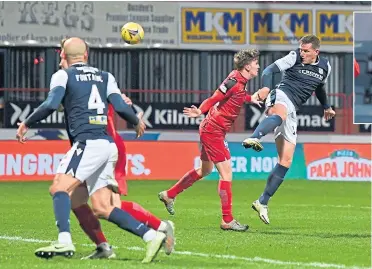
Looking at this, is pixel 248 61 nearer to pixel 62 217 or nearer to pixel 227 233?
pixel 227 233

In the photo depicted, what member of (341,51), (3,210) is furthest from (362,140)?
(3,210)

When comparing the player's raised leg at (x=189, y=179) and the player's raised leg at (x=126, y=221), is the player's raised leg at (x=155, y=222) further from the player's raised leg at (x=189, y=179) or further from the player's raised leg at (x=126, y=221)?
the player's raised leg at (x=189, y=179)

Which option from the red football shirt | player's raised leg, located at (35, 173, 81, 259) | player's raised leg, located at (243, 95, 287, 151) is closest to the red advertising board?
the red football shirt

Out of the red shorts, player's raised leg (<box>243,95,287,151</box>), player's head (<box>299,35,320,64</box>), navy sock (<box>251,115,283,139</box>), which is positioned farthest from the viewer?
the red shorts

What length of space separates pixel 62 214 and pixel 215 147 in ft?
16.3

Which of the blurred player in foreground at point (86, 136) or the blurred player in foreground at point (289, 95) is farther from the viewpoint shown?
the blurred player in foreground at point (289, 95)

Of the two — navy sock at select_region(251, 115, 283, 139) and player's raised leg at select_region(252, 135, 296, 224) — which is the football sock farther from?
player's raised leg at select_region(252, 135, 296, 224)

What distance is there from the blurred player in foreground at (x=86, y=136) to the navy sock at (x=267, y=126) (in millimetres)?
3671

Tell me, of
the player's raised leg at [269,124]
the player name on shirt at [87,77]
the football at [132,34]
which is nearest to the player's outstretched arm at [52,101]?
the player name on shirt at [87,77]

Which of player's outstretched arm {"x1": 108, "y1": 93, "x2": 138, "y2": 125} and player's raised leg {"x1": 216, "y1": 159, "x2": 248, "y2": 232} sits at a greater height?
player's outstretched arm {"x1": 108, "y1": 93, "x2": 138, "y2": 125}

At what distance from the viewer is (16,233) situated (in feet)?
46.9

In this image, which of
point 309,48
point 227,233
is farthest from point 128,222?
point 309,48

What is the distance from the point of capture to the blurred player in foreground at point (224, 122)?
15.2 metres

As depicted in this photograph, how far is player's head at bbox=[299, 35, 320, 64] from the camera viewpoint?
15.1m
